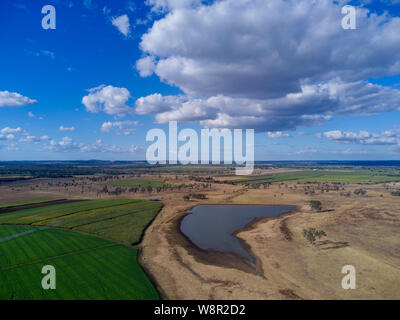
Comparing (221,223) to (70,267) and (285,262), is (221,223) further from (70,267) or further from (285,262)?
(70,267)

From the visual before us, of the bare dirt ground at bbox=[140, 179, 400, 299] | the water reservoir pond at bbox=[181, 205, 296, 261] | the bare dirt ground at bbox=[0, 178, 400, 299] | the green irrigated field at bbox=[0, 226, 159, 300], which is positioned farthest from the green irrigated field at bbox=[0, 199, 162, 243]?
the water reservoir pond at bbox=[181, 205, 296, 261]

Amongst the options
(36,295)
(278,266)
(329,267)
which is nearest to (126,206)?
(36,295)

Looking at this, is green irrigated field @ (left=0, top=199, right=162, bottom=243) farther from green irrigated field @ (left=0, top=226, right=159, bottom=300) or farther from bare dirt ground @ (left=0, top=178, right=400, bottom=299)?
green irrigated field @ (left=0, top=226, right=159, bottom=300)

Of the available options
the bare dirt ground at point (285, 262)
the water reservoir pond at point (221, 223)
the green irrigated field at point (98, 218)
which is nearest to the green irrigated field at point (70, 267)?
the bare dirt ground at point (285, 262)

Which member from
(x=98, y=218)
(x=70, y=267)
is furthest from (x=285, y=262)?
(x=98, y=218)
